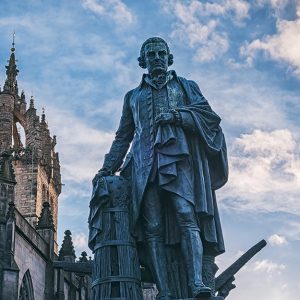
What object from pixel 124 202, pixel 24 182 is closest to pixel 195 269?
pixel 124 202

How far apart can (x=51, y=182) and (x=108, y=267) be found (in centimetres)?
6436

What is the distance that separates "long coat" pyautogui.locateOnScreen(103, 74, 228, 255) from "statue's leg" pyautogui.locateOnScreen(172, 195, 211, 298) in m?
0.13

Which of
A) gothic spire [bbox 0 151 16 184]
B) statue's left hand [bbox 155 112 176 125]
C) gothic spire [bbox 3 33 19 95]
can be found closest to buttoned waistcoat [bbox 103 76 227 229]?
statue's left hand [bbox 155 112 176 125]

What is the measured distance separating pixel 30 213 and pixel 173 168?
58.0 m

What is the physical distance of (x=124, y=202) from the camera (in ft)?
21.1

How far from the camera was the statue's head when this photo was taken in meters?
6.99

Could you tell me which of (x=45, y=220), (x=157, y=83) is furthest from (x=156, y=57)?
(x=45, y=220)

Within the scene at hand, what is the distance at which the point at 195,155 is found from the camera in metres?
6.56

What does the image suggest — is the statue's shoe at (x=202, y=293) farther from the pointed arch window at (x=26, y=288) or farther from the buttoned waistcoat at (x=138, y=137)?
the pointed arch window at (x=26, y=288)

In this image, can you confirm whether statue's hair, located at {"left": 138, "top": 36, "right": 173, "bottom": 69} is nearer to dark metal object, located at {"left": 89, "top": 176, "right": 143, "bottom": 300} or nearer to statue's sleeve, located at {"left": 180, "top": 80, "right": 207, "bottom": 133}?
statue's sleeve, located at {"left": 180, "top": 80, "right": 207, "bottom": 133}

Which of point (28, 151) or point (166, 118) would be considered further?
point (28, 151)

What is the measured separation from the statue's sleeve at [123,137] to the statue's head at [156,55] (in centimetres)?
44

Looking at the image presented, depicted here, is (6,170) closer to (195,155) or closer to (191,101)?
(191,101)

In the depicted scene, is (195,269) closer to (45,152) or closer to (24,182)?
(24,182)
